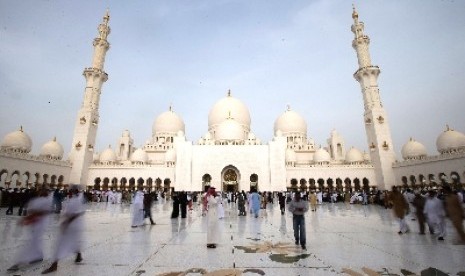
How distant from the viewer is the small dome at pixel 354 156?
38.8m

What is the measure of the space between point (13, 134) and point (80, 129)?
742cm

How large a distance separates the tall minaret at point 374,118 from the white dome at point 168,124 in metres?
28.5

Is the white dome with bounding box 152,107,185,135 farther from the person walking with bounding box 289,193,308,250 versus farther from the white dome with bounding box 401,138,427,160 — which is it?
the person walking with bounding box 289,193,308,250

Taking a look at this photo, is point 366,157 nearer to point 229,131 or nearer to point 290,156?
point 290,156

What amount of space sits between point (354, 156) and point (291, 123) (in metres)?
10.9

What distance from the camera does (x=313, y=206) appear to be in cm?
1547

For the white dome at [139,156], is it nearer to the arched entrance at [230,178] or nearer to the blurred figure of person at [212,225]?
the arched entrance at [230,178]

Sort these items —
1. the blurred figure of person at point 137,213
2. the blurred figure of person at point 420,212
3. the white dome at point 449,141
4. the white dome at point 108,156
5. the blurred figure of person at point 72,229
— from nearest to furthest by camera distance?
1. the blurred figure of person at point 72,229
2. the blurred figure of person at point 420,212
3. the blurred figure of person at point 137,213
4. the white dome at point 449,141
5. the white dome at point 108,156

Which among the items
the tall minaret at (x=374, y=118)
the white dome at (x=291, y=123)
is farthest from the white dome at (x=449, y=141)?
the white dome at (x=291, y=123)

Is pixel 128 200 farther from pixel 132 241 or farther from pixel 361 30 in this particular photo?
pixel 361 30

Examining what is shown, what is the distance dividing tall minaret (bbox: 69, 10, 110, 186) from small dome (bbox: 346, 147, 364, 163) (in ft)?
118

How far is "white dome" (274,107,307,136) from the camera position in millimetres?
44306

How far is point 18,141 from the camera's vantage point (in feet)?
104

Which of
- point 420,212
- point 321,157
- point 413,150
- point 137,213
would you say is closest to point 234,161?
point 321,157
